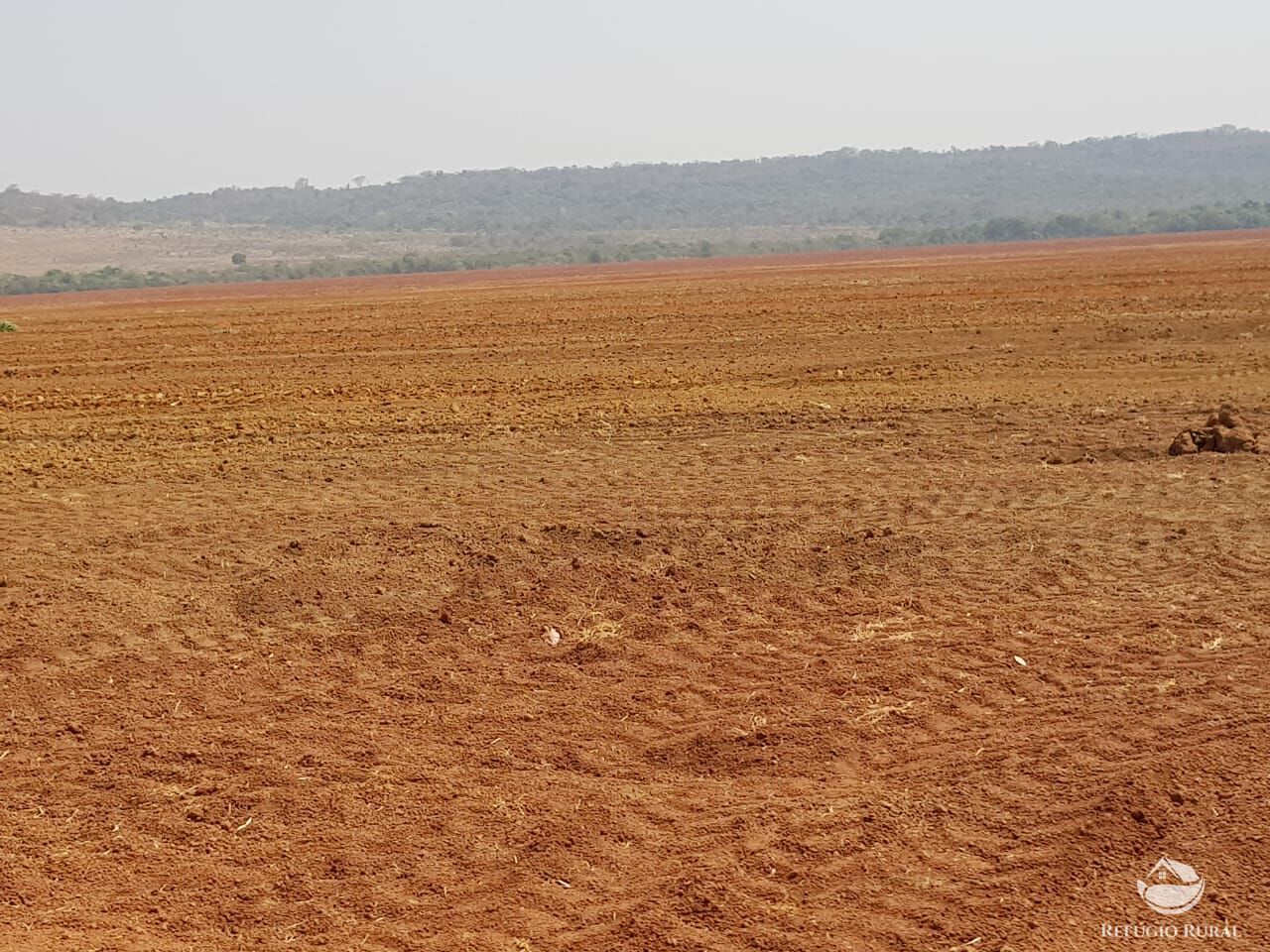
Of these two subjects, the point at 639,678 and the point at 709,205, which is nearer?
the point at 639,678

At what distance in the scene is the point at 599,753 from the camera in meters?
6.68

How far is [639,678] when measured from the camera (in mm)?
7594

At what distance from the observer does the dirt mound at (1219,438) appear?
40.4 ft

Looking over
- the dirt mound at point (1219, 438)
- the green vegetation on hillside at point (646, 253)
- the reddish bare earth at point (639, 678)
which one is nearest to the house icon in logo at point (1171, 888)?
the reddish bare earth at point (639, 678)

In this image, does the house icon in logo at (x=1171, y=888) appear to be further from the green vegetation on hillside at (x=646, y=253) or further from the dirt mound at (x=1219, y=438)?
the green vegetation on hillside at (x=646, y=253)

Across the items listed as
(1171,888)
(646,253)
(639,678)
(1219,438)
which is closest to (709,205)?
(646,253)

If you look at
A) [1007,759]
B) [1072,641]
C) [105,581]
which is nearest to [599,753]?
[1007,759]

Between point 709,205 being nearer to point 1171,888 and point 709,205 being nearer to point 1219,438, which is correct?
point 1219,438

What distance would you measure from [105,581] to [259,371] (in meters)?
13.4

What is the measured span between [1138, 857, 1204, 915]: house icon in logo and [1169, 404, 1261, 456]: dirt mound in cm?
782

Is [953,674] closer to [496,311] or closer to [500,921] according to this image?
[500,921]

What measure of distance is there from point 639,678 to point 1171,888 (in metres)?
3.22

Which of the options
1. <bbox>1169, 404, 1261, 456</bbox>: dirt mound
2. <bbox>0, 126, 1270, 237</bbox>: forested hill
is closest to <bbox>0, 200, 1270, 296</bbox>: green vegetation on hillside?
<bbox>0, 126, 1270, 237</bbox>: forested hill

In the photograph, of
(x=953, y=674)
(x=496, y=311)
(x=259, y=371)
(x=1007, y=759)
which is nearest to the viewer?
(x=1007, y=759)
